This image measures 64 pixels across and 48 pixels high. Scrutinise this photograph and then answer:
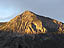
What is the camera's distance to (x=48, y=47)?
4540 inches

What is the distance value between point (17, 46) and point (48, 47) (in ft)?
166

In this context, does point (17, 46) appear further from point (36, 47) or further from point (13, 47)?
point (36, 47)

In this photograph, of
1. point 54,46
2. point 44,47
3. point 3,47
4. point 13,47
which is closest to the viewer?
point 3,47

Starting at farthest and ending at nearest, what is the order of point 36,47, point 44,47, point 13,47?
point 44,47 → point 36,47 → point 13,47

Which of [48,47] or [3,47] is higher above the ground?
[3,47]

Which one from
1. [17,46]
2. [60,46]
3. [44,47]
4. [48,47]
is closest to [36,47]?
[44,47]

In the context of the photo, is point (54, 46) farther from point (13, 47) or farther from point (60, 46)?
point (13, 47)

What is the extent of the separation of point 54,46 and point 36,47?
29.4 m

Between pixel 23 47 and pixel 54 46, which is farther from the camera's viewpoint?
pixel 54 46

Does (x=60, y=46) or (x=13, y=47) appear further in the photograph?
(x=60, y=46)

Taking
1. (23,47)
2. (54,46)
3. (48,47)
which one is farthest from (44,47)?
(23,47)

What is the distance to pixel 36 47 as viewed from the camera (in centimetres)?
9944

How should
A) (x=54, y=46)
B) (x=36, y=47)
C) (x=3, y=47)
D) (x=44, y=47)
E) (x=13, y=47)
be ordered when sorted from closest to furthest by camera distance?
1. (x=3, y=47)
2. (x=13, y=47)
3. (x=36, y=47)
4. (x=44, y=47)
5. (x=54, y=46)

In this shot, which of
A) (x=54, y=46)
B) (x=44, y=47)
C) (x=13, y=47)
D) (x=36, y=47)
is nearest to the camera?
(x=13, y=47)
